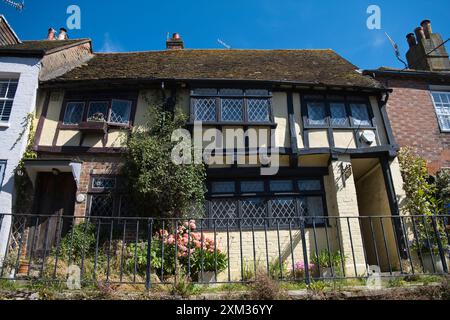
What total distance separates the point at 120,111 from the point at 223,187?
3.99m

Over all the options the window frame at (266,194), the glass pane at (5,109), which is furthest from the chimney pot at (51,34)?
the window frame at (266,194)

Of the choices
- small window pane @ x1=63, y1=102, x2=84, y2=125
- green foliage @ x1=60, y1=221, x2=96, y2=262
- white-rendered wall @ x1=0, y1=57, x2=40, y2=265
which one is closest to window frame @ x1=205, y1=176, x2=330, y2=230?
green foliage @ x1=60, y1=221, x2=96, y2=262

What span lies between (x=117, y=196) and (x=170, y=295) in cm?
491

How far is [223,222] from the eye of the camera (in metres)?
9.22

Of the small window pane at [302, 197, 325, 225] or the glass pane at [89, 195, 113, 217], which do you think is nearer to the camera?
the glass pane at [89, 195, 113, 217]

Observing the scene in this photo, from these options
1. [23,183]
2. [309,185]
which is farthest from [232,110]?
A: [23,183]

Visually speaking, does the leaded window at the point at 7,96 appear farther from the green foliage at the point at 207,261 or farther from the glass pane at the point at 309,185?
the glass pane at the point at 309,185

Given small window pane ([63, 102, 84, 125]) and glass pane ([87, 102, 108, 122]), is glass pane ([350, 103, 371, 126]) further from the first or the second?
small window pane ([63, 102, 84, 125])

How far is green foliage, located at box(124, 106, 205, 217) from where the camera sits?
8.41 meters

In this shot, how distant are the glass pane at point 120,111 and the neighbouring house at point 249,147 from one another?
0.03m

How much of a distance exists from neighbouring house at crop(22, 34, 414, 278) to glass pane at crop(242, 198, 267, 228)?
1.1 inches

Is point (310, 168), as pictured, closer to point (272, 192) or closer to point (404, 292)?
point (272, 192)

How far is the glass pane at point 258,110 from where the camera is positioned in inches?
384
